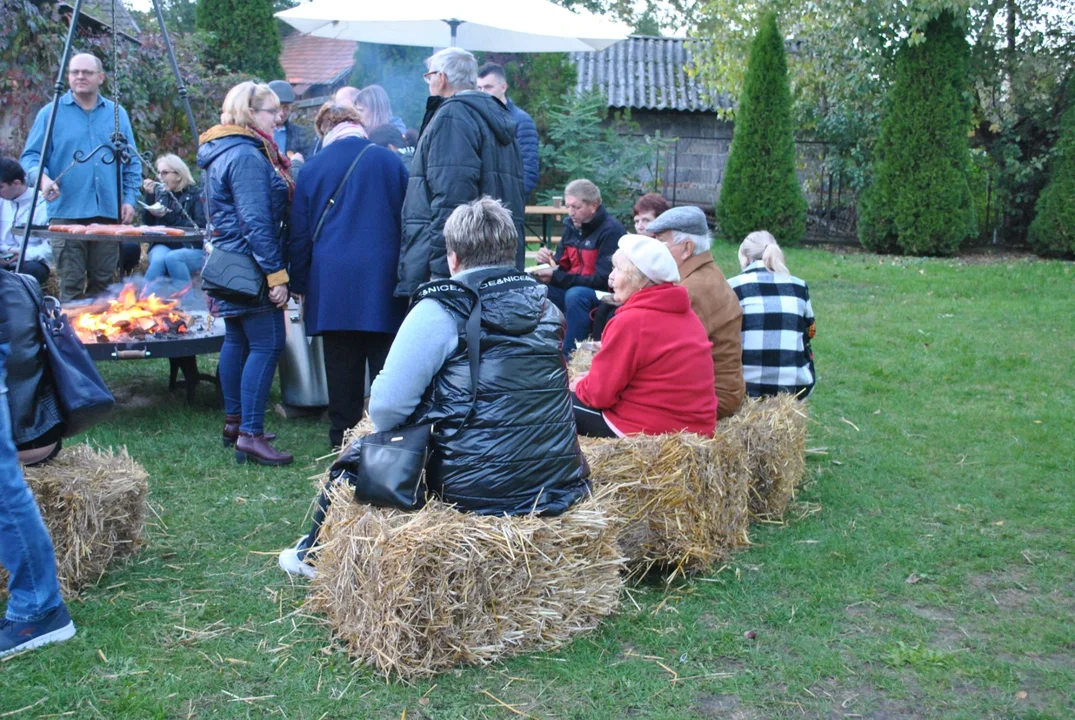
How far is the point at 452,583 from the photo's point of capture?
10.6 feet

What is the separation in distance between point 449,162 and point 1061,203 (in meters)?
12.6

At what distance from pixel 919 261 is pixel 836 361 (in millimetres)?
6708

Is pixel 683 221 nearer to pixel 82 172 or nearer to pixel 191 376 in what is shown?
pixel 191 376

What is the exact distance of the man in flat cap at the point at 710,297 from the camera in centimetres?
481

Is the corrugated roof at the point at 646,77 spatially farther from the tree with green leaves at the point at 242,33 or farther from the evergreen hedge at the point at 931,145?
the tree with green leaves at the point at 242,33

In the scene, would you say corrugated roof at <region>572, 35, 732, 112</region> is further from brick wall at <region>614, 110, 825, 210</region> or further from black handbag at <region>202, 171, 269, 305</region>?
black handbag at <region>202, 171, 269, 305</region>

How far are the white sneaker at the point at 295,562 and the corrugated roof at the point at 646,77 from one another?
651 inches

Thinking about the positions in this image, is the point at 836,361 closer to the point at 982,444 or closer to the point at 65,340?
the point at 982,444

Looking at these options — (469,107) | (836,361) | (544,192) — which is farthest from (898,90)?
(469,107)

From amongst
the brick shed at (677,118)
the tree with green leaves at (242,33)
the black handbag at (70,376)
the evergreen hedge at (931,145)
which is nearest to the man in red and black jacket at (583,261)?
the black handbag at (70,376)

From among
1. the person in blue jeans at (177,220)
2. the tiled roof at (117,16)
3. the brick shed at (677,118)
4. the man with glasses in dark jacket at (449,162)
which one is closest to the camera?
the man with glasses in dark jacket at (449,162)

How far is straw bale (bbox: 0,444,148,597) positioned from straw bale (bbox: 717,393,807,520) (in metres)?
2.55

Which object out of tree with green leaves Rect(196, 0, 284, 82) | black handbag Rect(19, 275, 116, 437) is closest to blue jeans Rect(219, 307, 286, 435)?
black handbag Rect(19, 275, 116, 437)

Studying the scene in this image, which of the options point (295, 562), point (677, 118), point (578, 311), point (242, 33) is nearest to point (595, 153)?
point (677, 118)
